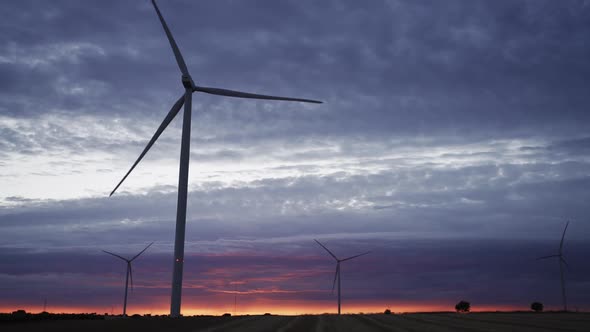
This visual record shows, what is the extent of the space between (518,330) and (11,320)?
51257 millimetres

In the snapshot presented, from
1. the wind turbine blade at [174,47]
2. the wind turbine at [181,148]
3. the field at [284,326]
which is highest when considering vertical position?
the wind turbine blade at [174,47]

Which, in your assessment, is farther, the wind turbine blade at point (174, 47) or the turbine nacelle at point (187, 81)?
the turbine nacelle at point (187, 81)

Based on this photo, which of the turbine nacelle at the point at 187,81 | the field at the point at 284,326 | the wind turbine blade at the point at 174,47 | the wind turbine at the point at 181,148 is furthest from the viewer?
the turbine nacelle at the point at 187,81

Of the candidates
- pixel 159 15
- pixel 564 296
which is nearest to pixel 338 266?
pixel 564 296

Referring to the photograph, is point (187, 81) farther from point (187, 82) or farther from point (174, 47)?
point (174, 47)

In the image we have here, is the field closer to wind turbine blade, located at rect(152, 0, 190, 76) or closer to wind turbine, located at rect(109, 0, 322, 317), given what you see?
wind turbine, located at rect(109, 0, 322, 317)

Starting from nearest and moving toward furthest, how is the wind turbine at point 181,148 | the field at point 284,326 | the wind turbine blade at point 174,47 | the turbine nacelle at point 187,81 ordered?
the field at point 284,326
the wind turbine at point 181,148
the wind turbine blade at point 174,47
the turbine nacelle at point 187,81

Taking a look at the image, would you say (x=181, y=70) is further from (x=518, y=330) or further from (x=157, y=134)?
(x=518, y=330)

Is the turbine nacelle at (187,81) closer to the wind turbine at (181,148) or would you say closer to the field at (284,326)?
the wind turbine at (181,148)

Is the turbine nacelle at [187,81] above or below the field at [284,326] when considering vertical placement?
above

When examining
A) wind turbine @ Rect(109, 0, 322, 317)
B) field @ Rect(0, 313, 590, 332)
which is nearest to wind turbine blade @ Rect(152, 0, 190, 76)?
wind turbine @ Rect(109, 0, 322, 317)

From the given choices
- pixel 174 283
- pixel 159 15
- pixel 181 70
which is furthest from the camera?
pixel 181 70

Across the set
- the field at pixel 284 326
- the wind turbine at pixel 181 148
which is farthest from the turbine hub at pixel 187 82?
the field at pixel 284 326

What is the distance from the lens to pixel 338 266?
147875mm
